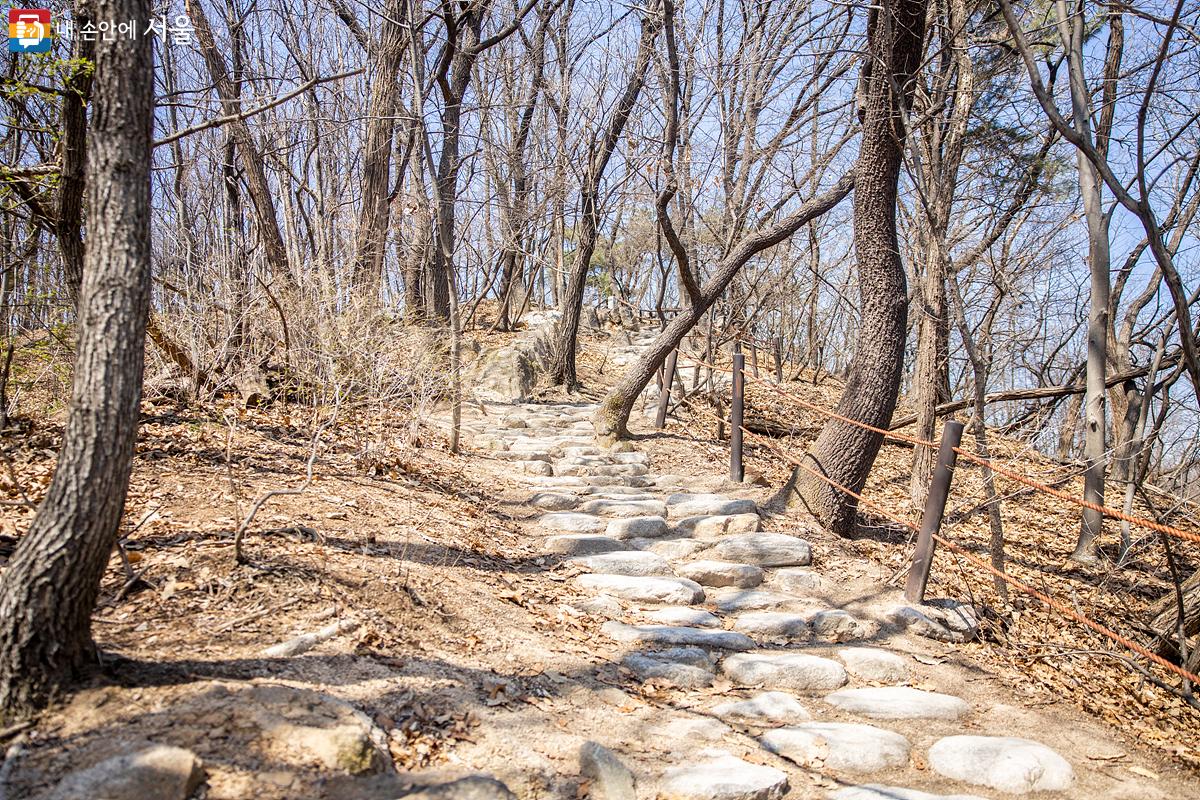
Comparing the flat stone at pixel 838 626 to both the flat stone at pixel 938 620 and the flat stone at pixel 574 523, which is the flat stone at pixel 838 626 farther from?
the flat stone at pixel 574 523

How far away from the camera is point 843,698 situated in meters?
3.40

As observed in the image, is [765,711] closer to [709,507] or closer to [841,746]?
[841,746]

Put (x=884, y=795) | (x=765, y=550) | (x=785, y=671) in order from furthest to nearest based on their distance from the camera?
(x=765, y=550), (x=785, y=671), (x=884, y=795)

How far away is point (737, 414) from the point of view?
6582mm

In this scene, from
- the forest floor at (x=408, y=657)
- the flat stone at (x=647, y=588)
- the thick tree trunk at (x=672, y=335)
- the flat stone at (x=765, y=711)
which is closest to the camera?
the forest floor at (x=408, y=657)

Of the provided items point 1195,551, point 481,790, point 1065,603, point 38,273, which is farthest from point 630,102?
point 481,790

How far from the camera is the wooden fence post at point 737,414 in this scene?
6.54 meters

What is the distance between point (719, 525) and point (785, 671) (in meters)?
1.96

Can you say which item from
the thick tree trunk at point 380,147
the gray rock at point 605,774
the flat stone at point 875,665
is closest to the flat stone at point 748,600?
the flat stone at point 875,665

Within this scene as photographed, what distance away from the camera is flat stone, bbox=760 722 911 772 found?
9.07ft

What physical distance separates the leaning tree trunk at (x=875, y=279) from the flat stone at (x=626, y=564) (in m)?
1.85

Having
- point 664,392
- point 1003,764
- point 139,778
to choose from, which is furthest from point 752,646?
point 664,392

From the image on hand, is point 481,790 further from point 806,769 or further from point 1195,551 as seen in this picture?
point 1195,551

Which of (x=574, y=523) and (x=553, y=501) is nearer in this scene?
(x=574, y=523)
